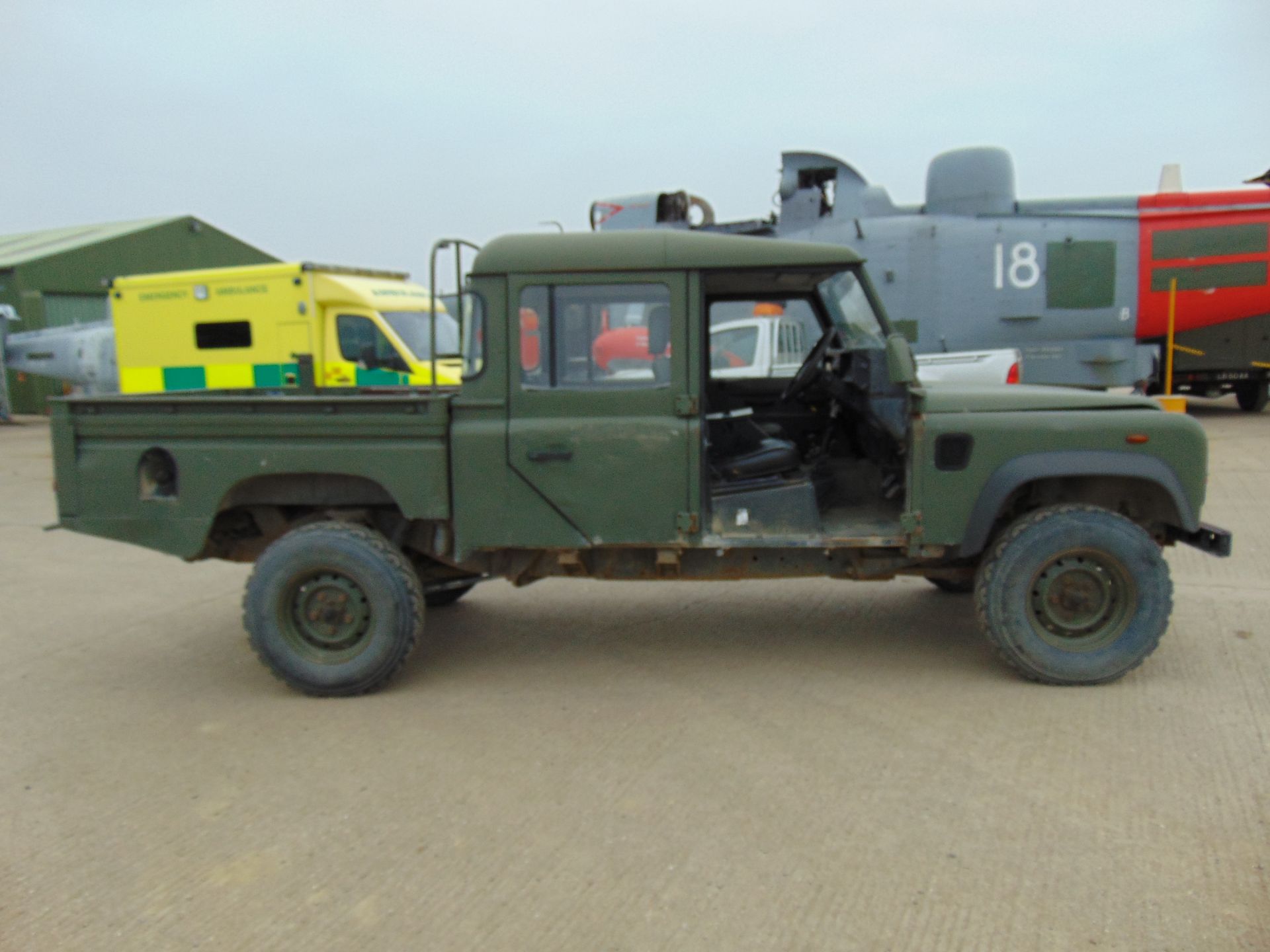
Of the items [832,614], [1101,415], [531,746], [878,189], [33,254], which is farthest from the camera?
[33,254]

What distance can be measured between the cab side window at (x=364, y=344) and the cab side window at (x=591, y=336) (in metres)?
8.20

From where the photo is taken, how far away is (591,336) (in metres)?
4.49

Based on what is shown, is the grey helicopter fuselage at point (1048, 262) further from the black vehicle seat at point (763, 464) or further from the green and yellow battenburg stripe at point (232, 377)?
the black vehicle seat at point (763, 464)

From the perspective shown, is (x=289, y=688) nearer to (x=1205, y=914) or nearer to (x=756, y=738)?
(x=756, y=738)

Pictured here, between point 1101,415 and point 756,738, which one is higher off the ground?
point 1101,415

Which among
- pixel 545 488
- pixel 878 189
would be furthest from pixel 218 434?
pixel 878 189

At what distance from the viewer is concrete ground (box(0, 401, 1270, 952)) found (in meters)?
2.79

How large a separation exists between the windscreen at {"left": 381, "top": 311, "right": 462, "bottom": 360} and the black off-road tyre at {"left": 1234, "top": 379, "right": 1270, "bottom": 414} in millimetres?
12123

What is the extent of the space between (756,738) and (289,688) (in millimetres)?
2249

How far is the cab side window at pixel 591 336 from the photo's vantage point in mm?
4461

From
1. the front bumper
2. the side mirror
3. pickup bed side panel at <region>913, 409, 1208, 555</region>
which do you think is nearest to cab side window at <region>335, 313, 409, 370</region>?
A: the side mirror

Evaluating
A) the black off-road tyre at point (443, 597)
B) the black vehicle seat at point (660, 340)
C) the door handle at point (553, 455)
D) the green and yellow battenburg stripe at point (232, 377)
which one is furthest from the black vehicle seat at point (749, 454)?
the green and yellow battenburg stripe at point (232, 377)

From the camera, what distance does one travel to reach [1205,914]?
8.96 ft

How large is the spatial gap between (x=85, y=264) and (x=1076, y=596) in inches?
975
